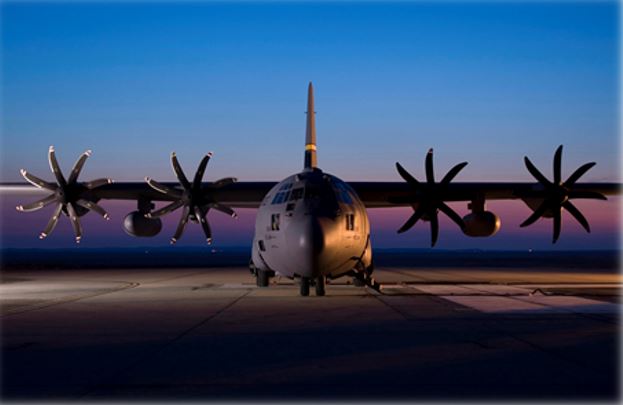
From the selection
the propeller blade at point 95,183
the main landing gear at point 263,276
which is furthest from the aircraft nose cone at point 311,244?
the propeller blade at point 95,183

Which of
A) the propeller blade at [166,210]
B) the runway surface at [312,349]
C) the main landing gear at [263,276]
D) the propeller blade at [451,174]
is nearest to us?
the runway surface at [312,349]

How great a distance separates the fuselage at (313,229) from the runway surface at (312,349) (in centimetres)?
127

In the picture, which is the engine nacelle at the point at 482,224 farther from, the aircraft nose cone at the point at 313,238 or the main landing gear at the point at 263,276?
the aircraft nose cone at the point at 313,238

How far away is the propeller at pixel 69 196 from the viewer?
86.5 ft

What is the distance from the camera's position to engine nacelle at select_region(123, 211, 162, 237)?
26500 millimetres

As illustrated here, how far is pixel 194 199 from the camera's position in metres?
24.7

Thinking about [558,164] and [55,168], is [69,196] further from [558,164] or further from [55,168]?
[558,164]

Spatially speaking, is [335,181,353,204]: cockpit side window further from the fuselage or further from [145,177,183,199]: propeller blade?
[145,177,183,199]: propeller blade

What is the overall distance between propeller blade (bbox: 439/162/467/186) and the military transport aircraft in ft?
0.13

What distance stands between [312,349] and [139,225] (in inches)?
710

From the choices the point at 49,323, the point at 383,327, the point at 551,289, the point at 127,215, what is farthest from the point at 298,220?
the point at 127,215

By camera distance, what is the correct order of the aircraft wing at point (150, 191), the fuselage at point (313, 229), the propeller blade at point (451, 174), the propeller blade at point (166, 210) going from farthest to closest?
the aircraft wing at point (150, 191)
the propeller blade at point (166, 210)
the propeller blade at point (451, 174)
the fuselage at point (313, 229)

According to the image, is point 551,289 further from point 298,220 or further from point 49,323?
point 49,323

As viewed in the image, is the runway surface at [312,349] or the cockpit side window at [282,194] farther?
the cockpit side window at [282,194]
